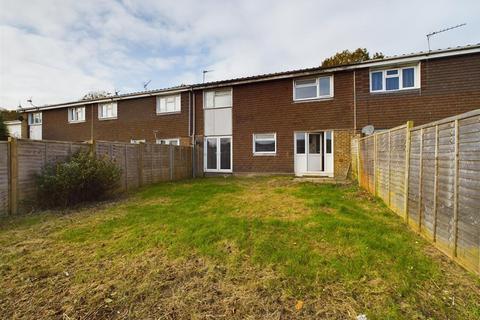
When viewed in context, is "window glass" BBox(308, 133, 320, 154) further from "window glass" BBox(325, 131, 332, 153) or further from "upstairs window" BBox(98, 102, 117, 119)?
"upstairs window" BBox(98, 102, 117, 119)

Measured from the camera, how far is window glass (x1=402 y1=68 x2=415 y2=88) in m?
11.3

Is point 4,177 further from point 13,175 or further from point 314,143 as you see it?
point 314,143

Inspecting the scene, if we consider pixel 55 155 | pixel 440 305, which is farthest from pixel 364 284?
pixel 55 155

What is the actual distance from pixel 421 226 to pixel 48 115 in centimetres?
2512

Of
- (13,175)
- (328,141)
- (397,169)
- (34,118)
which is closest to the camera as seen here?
(397,169)

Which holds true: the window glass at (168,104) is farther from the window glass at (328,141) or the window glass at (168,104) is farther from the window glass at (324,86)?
the window glass at (328,141)

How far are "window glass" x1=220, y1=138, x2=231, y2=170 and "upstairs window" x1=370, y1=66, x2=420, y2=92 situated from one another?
7758mm

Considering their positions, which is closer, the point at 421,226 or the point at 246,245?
the point at 246,245

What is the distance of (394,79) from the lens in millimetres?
11625

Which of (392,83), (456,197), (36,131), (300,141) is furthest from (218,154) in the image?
(36,131)

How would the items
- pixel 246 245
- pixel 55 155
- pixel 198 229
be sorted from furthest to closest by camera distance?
Result: pixel 55 155
pixel 198 229
pixel 246 245

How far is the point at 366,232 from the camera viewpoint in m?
4.50

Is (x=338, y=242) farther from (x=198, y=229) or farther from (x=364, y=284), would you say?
(x=198, y=229)

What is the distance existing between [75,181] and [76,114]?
15.4m
